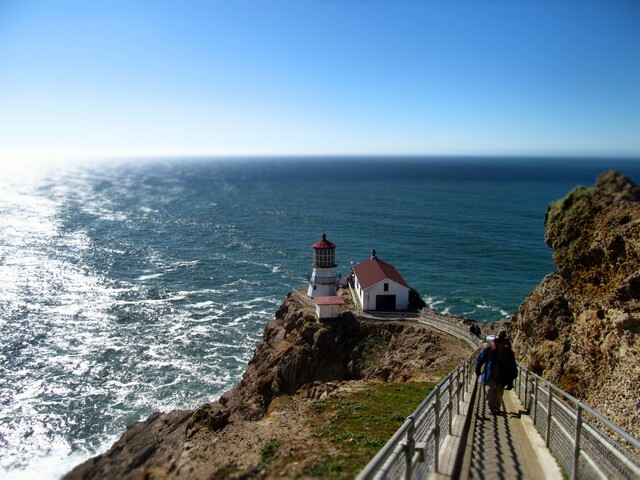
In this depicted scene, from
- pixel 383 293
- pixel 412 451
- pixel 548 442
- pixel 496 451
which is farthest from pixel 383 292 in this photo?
pixel 412 451

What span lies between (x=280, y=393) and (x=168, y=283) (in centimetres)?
2833

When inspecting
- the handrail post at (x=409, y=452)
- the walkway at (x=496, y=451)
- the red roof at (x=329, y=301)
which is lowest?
the red roof at (x=329, y=301)

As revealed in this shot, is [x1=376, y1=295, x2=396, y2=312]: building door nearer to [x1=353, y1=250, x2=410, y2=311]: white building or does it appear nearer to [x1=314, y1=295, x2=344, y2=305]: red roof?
[x1=353, y1=250, x2=410, y2=311]: white building

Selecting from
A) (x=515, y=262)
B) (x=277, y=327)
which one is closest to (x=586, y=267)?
(x=277, y=327)

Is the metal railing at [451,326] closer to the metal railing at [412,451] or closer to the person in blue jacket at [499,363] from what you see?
the person in blue jacket at [499,363]

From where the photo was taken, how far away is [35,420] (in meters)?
28.3

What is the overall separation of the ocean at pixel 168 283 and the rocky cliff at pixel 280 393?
3.90 metres

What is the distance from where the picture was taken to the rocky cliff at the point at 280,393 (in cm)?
1491

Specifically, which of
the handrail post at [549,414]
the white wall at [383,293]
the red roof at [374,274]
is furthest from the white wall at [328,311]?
the handrail post at [549,414]

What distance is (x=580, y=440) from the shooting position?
27.9 ft

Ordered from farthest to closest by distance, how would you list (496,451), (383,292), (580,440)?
1. (383,292)
2. (496,451)
3. (580,440)

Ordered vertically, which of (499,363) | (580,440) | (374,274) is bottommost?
(374,274)

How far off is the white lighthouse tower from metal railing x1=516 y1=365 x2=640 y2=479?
27304 millimetres

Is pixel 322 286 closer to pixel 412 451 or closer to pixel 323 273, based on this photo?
pixel 323 273
